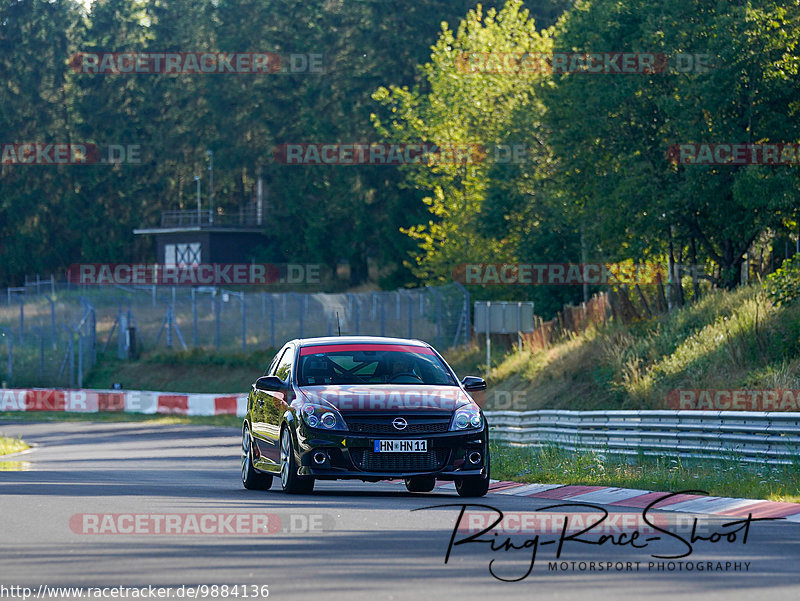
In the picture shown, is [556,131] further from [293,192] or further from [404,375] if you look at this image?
[293,192]

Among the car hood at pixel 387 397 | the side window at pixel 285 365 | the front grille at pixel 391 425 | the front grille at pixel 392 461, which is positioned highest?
the side window at pixel 285 365

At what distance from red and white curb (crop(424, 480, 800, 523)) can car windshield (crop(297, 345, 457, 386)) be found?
1635 mm

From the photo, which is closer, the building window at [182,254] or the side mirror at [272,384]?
the side mirror at [272,384]

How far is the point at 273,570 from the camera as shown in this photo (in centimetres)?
884

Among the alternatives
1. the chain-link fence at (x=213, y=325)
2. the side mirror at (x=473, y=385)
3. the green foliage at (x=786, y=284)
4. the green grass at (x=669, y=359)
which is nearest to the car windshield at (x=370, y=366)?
the side mirror at (x=473, y=385)

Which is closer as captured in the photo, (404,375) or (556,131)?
(404,375)

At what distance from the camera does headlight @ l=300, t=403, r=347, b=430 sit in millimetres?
13984

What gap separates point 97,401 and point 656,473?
31.3 metres

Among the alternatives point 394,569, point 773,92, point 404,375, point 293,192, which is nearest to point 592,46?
point 773,92

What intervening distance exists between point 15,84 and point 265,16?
20786mm

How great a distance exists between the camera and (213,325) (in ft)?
179

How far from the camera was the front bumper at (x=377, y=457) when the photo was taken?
1383 cm

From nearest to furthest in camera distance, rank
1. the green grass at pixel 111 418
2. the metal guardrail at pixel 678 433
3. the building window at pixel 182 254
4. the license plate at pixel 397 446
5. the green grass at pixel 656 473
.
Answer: the license plate at pixel 397 446
the green grass at pixel 656 473
the metal guardrail at pixel 678 433
the green grass at pixel 111 418
the building window at pixel 182 254

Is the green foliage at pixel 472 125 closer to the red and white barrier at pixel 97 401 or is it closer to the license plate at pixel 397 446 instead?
the red and white barrier at pixel 97 401
